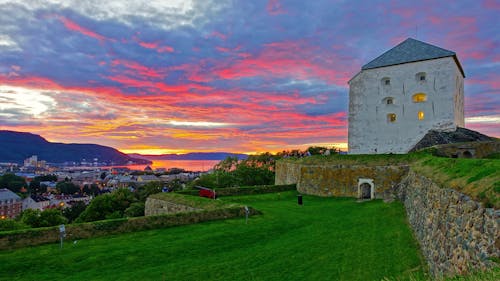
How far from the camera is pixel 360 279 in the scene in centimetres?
842

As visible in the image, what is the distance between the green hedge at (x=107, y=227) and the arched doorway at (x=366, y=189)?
11.9 meters

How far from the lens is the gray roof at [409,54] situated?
98.8ft

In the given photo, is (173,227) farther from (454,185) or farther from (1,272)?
(454,185)

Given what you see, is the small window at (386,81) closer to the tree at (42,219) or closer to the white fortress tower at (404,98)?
the white fortress tower at (404,98)

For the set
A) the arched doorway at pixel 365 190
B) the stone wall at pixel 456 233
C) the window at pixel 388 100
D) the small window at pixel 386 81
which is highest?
the small window at pixel 386 81

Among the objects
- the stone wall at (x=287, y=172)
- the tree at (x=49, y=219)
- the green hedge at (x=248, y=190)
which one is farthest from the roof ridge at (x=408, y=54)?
the tree at (x=49, y=219)

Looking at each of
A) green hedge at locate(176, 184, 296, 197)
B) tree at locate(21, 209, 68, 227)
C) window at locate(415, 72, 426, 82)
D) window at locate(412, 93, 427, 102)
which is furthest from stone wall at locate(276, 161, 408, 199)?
tree at locate(21, 209, 68, 227)

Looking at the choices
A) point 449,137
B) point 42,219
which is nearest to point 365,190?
point 449,137

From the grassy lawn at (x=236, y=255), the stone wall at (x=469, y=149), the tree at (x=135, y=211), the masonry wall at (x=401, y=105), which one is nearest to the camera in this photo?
the grassy lawn at (x=236, y=255)

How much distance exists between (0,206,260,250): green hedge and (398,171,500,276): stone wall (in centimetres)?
934

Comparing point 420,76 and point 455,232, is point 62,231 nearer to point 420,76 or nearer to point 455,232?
point 455,232

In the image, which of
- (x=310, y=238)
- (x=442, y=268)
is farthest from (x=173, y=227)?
(x=442, y=268)

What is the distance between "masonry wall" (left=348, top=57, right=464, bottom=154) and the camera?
2945cm

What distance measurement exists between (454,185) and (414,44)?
30.3 metres
